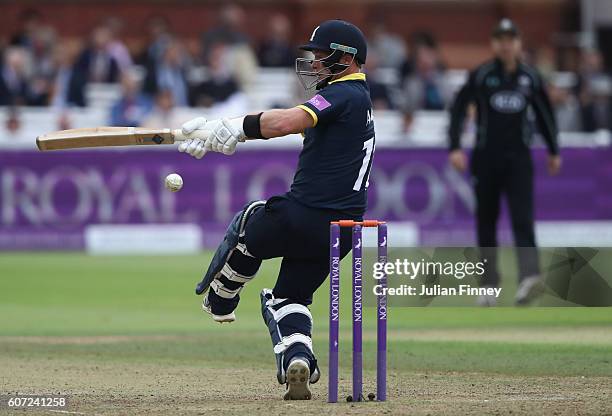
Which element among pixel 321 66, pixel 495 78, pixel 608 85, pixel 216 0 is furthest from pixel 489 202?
pixel 216 0

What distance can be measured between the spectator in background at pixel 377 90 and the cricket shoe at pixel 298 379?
1305 cm

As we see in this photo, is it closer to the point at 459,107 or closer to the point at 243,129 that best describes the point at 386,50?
the point at 459,107

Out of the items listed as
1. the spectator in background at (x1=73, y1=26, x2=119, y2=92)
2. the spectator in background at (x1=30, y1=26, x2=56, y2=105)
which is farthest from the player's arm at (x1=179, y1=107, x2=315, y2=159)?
the spectator in background at (x1=73, y1=26, x2=119, y2=92)

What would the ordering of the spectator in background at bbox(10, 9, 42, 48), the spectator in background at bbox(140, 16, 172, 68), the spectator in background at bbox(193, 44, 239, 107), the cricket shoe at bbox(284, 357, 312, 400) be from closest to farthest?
1. the cricket shoe at bbox(284, 357, 312, 400)
2. the spectator in background at bbox(193, 44, 239, 107)
3. the spectator in background at bbox(140, 16, 172, 68)
4. the spectator in background at bbox(10, 9, 42, 48)

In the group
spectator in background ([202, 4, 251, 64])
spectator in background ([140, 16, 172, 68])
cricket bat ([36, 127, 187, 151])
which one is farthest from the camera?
spectator in background ([202, 4, 251, 64])

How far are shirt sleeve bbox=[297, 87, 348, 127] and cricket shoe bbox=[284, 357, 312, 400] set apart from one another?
1264mm

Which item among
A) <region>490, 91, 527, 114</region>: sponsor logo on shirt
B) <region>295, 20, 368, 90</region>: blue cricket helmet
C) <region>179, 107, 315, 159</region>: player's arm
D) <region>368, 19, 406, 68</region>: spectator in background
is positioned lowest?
<region>368, 19, 406, 68</region>: spectator in background

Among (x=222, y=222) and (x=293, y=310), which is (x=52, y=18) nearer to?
(x=222, y=222)

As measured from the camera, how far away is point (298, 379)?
712 cm

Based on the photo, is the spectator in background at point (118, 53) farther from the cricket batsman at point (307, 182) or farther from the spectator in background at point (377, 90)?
the cricket batsman at point (307, 182)

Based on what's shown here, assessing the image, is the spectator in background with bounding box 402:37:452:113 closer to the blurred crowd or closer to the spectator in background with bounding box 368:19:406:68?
the blurred crowd

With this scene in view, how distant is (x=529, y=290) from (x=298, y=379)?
7.15 ft

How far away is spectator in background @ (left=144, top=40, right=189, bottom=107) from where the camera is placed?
19016 mm

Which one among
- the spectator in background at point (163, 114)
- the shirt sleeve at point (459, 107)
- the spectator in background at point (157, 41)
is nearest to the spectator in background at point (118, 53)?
the spectator in background at point (157, 41)
